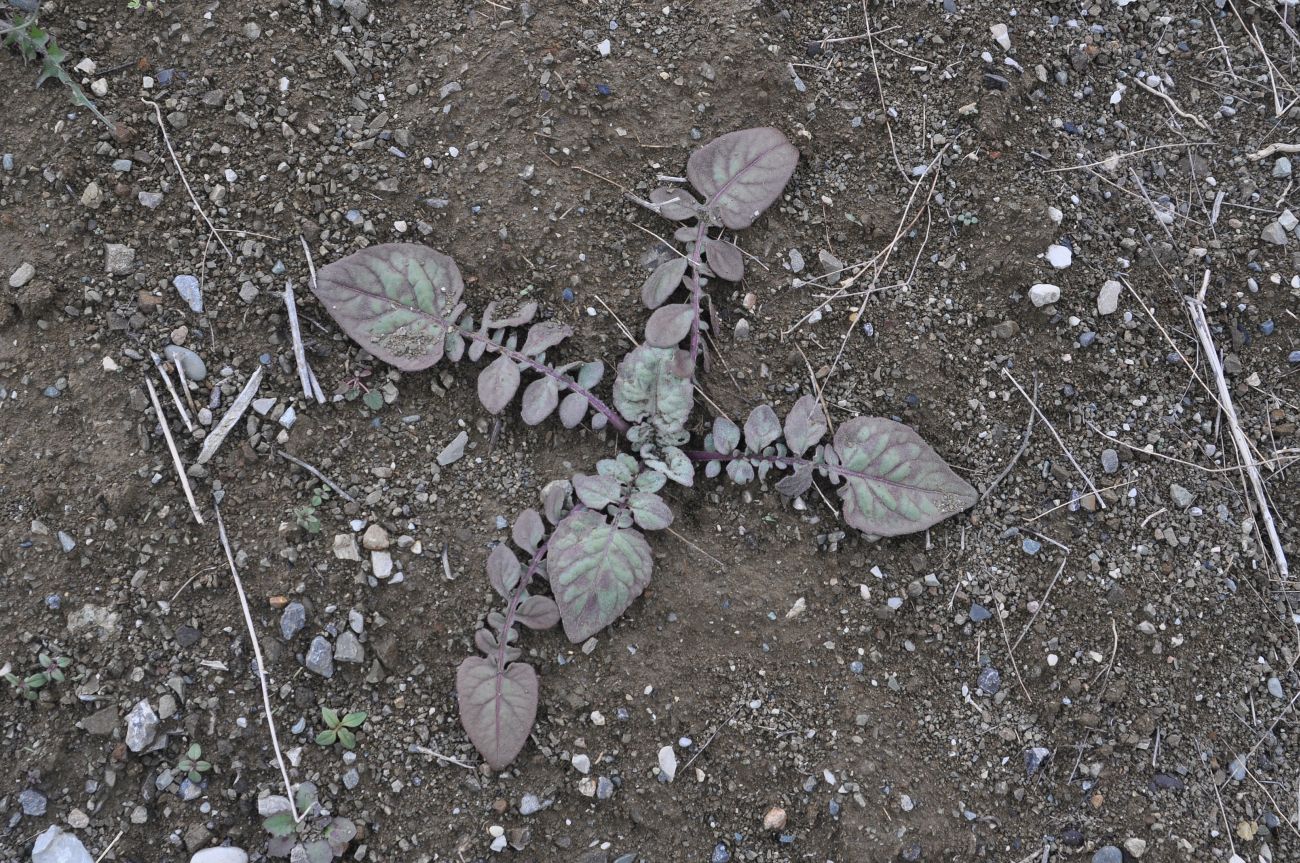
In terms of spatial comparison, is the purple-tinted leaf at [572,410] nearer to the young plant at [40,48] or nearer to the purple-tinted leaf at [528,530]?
the purple-tinted leaf at [528,530]

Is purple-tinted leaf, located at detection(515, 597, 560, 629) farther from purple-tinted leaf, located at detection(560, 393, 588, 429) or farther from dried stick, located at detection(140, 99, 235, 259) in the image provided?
dried stick, located at detection(140, 99, 235, 259)

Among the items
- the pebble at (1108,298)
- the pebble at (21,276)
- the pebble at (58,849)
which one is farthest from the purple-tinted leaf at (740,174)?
the pebble at (58,849)

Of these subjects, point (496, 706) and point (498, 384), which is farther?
point (498, 384)

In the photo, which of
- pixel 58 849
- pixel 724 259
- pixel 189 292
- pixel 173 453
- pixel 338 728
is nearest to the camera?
pixel 58 849

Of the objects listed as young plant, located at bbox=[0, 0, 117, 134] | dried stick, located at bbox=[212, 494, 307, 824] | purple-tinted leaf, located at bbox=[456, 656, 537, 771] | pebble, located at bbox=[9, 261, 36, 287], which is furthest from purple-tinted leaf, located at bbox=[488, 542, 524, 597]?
young plant, located at bbox=[0, 0, 117, 134]

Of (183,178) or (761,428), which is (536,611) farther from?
(183,178)

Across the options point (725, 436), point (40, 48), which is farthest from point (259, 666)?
point (40, 48)
